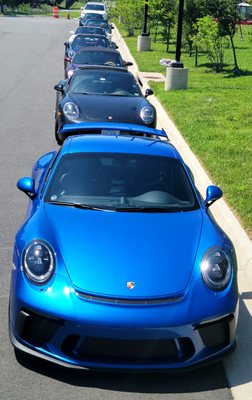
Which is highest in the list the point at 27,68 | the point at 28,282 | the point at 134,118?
the point at 28,282

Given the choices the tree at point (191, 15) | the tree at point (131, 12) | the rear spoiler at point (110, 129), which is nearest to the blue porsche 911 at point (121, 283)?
the rear spoiler at point (110, 129)

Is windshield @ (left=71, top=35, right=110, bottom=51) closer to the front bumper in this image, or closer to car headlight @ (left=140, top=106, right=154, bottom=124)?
car headlight @ (left=140, top=106, right=154, bottom=124)

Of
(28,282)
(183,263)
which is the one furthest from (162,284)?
(28,282)

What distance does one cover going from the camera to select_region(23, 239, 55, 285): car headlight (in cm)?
452

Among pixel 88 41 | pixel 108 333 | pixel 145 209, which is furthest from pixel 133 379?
pixel 88 41

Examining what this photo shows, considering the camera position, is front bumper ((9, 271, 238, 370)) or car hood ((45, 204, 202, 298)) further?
car hood ((45, 204, 202, 298))

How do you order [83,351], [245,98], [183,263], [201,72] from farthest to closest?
[201,72] → [245,98] → [183,263] → [83,351]

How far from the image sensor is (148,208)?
543cm

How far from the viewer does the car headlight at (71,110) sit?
36.5ft

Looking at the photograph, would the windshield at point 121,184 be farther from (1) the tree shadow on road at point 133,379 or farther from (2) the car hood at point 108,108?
(2) the car hood at point 108,108

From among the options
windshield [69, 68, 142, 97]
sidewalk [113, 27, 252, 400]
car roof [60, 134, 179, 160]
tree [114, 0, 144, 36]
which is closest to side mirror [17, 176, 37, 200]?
car roof [60, 134, 179, 160]

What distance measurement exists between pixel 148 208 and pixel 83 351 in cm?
155

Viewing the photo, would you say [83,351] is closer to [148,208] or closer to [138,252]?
[138,252]

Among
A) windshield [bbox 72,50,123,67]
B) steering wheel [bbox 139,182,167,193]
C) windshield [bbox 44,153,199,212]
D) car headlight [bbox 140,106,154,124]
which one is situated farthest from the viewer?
windshield [bbox 72,50,123,67]
